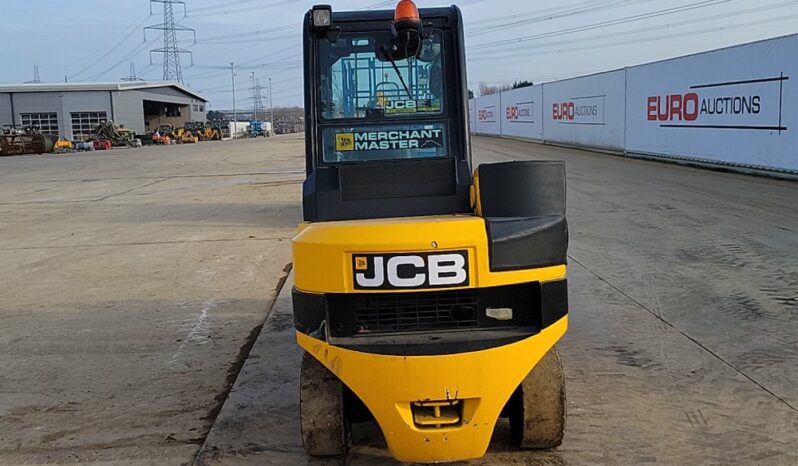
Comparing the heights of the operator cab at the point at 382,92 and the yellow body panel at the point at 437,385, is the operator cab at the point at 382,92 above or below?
above

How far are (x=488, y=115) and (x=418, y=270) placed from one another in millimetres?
57230

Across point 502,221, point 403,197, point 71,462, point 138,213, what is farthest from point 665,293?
point 138,213

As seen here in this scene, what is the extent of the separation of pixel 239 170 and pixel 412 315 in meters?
26.3

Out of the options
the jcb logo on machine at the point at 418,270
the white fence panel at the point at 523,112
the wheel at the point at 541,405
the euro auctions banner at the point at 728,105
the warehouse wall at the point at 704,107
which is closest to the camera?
the jcb logo on machine at the point at 418,270

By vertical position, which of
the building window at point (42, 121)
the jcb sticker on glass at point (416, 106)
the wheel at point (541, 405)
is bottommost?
the wheel at point (541, 405)

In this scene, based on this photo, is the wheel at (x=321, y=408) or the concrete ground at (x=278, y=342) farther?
the concrete ground at (x=278, y=342)

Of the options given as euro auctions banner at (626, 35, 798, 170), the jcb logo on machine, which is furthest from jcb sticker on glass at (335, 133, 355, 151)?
euro auctions banner at (626, 35, 798, 170)

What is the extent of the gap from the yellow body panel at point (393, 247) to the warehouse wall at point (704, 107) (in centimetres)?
1663

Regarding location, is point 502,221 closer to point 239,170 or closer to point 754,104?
point 754,104

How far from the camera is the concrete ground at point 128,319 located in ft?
16.4

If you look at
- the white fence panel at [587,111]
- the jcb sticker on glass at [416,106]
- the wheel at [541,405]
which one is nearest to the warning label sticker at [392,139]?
the jcb sticker on glass at [416,106]

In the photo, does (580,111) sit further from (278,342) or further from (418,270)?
(418,270)

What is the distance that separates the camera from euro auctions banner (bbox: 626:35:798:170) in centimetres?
1823

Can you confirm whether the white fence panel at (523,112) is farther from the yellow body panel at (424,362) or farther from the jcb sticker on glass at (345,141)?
the yellow body panel at (424,362)
